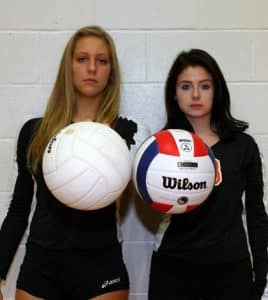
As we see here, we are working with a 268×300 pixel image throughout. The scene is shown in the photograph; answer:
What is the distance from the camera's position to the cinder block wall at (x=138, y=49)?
1593 millimetres

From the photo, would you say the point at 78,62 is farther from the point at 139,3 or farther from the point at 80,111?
the point at 139,3

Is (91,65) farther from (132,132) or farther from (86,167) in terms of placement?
(86,167)

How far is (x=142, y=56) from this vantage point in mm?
1612

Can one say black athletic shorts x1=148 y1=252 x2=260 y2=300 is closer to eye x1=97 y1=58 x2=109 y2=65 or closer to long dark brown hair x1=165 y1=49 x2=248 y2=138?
long dark brown hair x1=165 y1=49 x2=248 y2=138

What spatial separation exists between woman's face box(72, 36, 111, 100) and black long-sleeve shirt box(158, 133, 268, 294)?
0.43 m

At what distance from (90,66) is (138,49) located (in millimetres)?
290

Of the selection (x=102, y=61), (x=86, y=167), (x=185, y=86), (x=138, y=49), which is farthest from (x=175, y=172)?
(x=138, y=49)

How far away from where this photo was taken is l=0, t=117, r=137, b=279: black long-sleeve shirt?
52.1 inches

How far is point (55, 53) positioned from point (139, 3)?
360 mm

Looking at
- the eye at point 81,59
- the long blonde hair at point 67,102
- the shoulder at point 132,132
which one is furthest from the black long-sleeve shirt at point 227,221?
the eye at point 81,59

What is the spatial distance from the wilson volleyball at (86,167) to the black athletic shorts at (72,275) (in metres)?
0.23

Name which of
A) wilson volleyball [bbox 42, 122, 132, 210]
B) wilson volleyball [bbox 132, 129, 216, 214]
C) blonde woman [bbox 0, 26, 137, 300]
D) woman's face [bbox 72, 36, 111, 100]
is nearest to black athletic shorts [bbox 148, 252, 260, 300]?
blonde woman [bbox 0, 26, 137, 300]

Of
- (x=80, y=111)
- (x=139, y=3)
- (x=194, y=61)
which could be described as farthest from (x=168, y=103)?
(x=139, y=3)

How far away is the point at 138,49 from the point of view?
5.28ft
